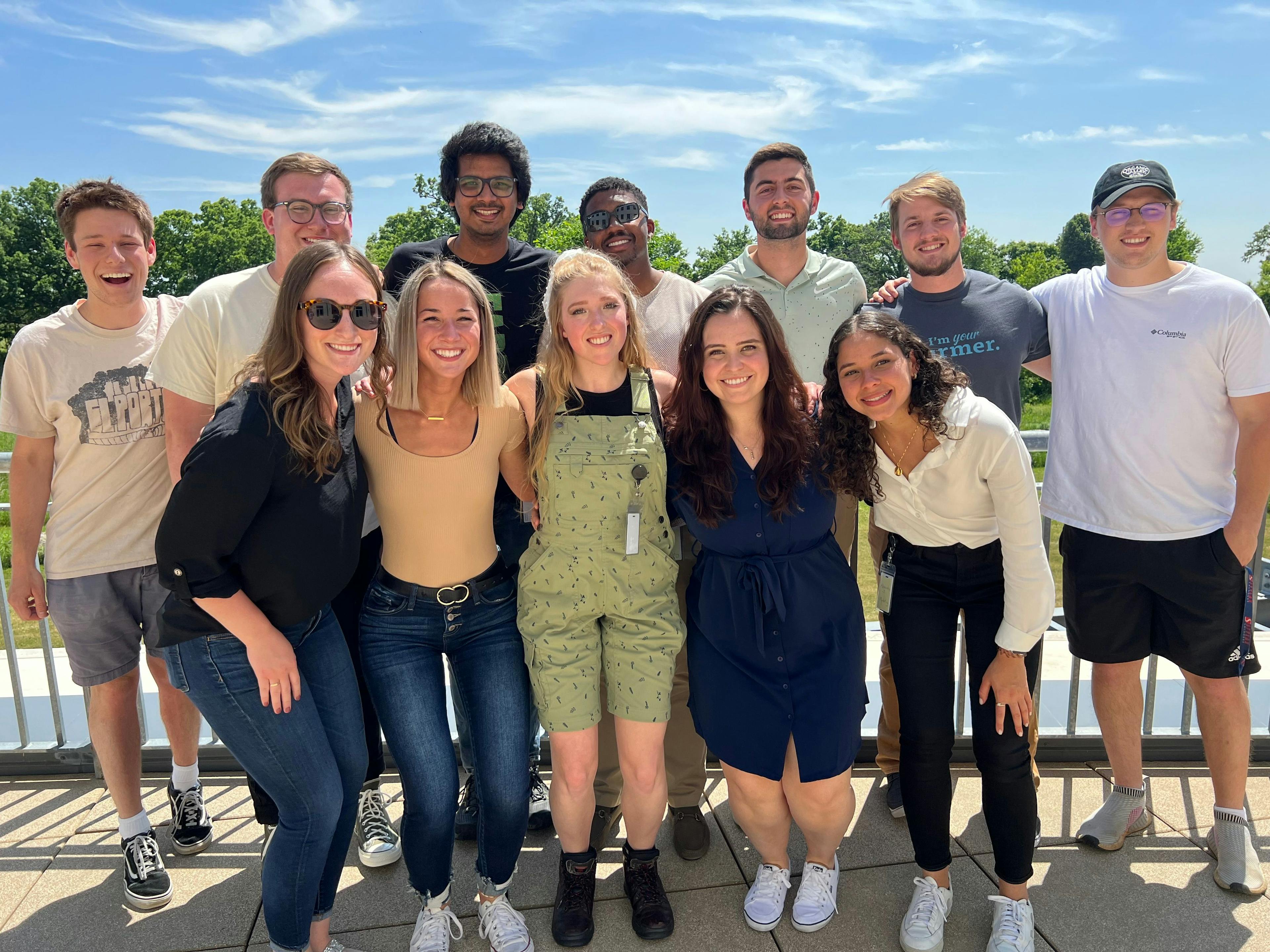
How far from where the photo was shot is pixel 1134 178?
3.22 m

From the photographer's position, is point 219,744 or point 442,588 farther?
point 219,744

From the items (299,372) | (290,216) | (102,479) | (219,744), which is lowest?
(219,744)

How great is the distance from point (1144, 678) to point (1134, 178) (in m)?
3.31

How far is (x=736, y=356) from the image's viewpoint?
9.14ft

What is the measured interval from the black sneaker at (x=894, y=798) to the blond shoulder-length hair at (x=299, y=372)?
2.70 meters

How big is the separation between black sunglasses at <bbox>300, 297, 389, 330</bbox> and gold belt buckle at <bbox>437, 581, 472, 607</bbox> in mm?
865

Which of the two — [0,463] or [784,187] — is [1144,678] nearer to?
[784,187]

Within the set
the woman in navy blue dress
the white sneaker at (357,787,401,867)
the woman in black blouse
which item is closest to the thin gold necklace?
the woman in navy blue dress

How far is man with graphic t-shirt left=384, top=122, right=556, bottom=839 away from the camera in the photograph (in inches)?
138

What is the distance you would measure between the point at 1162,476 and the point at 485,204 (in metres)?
2.94

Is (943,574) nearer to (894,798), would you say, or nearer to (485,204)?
(894,798)

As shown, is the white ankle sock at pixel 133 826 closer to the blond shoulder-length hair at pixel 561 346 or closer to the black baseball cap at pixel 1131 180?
the blond shoulder-length hair at pixel 561 346

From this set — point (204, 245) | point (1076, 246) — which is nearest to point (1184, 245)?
point (1076, 246)

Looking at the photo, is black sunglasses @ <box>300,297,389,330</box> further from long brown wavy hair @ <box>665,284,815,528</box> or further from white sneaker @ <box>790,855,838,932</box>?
white sneaker @ <box>790,855,838,932</box>
